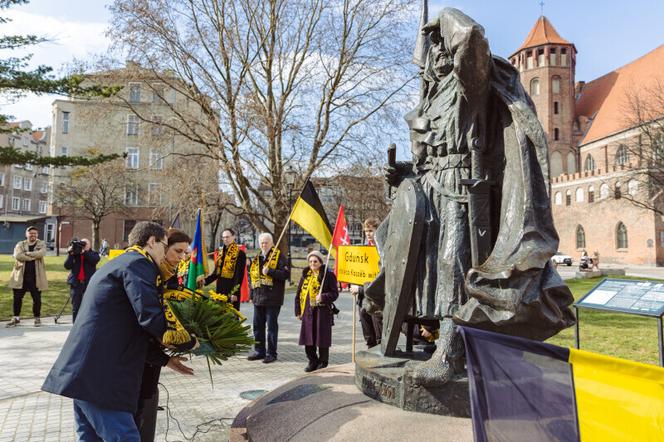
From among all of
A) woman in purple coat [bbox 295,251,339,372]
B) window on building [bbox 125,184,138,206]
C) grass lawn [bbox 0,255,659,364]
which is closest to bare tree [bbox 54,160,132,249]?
window on building [bbox 125,184,138,206]

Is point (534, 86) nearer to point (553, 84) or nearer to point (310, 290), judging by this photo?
point (553, 84)

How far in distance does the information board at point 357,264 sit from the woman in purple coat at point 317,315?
15.7 inches

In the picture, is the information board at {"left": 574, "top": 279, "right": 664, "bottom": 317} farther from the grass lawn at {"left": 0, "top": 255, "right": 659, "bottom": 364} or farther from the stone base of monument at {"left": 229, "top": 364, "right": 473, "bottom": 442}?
the stone base of monument at {"left": 229, "top": 364, "right": 473, "bottom": 442}

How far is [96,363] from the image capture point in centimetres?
274

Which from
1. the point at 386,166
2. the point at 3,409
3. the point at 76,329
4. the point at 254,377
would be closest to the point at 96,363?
the point at 76,329

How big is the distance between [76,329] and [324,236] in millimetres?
5039

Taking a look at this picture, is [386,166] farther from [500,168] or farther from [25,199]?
[25,199]

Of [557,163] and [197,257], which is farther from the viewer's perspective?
[557,163]

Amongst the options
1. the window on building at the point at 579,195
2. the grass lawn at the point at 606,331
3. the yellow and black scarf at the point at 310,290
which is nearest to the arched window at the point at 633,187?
the window on building at the point at 579,195

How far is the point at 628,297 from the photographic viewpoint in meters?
5.93

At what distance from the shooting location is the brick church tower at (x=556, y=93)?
6397 centimetres

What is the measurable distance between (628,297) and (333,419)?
4.56m

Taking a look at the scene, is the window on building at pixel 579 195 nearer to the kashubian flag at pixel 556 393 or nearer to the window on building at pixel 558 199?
the window on building at pixel 558 199

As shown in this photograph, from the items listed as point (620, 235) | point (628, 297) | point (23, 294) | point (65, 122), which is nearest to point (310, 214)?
point (628, 297)
